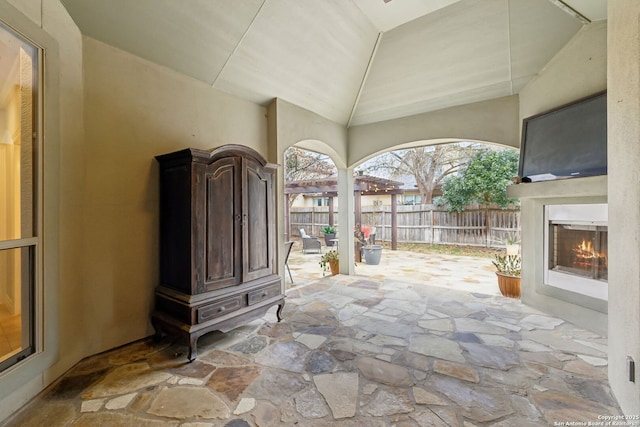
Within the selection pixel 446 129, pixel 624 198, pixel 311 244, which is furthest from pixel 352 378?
pixel 311 244

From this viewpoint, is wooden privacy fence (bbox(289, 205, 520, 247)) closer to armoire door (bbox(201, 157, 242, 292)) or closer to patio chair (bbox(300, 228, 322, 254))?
patio chair (bbox(300, 228, 322, 254))

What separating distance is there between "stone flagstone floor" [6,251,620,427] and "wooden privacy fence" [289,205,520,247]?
6.20 m

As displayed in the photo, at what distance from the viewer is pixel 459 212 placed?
9484mm

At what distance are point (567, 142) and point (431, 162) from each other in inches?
331

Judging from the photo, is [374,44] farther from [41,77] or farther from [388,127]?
[41,77]

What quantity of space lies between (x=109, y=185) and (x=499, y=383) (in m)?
3.69

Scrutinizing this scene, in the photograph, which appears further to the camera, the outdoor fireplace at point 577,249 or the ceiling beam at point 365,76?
the ceiling beam at point 365,76

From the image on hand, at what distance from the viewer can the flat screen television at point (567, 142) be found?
9.20 ft

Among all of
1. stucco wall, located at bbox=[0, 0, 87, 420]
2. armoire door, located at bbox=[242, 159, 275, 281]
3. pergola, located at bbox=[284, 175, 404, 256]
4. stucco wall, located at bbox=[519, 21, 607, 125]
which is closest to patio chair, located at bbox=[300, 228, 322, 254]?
pergola, located at bbox=[284, 175, 404, 256]

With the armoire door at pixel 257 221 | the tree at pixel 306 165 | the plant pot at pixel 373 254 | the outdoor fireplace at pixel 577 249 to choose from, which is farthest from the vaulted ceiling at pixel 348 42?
the tree at pixel 306 165

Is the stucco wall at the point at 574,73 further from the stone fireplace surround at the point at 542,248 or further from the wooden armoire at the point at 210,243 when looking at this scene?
the wooden armoire at the point at 210,243

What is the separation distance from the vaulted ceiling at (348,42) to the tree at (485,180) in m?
5.54

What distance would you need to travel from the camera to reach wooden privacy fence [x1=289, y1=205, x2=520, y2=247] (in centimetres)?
878

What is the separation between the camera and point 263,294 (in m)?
3.05
